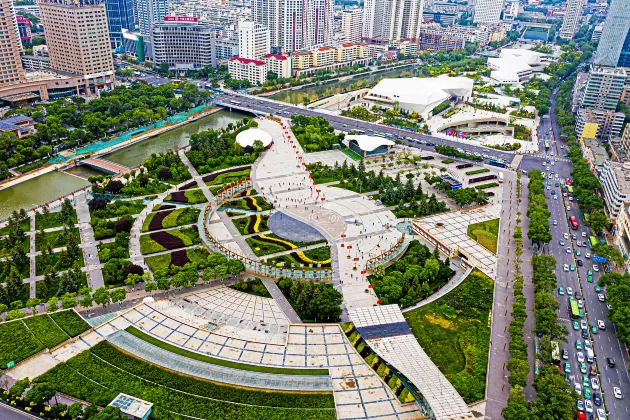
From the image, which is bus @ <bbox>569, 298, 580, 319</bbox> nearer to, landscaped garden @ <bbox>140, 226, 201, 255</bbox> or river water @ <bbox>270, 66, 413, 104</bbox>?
landscaped garden @ <bbox>140, 226, 201, 255</bbox>

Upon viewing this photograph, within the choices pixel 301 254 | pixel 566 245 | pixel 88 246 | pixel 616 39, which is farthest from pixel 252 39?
pixel 566 245

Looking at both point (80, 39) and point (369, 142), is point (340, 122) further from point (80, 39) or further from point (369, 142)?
point (80, 39)

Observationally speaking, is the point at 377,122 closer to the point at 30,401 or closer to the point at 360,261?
the point at 360,261

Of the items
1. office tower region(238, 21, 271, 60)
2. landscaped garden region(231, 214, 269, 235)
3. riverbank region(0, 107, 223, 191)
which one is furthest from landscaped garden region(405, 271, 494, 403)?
office tower region(238, 21, 271, 60)

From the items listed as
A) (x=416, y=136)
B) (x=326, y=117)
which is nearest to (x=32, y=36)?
(x=326, y=117)

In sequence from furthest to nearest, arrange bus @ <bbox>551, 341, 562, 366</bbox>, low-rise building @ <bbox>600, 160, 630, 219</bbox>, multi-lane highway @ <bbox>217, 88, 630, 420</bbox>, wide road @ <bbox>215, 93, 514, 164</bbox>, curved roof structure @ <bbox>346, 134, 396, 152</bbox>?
1. wide road @ <bbox>215, 93, 514, 164</bbox>
2. curved roof structure @ <bbox>346, 134, 396, 152</bbox>
3. low-rise building @ <bbox>600, 160, 630, 219</bbox>
4. bus @ <bbox>551, 341, 562, 366</bbox>
5. multi-lane highway @ <bbox>217, 88, 630, 420</bbox>

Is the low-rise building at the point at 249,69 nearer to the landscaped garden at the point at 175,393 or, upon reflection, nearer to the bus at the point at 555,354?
the landscaped garden at the point at 175,393

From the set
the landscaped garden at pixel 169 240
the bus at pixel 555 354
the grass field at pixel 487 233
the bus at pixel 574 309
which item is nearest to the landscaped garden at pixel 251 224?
the landscaped garden at pixel 169 240
